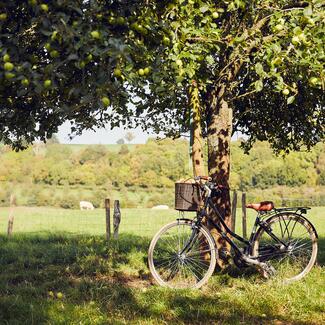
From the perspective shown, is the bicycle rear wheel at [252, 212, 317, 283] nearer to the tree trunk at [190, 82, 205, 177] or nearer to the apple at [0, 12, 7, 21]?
the tree trunk at [190, 82, 205, 177]

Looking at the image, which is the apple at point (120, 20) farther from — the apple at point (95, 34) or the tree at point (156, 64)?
the apple at point (95, 34)

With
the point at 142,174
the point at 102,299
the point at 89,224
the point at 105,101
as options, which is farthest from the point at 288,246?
the point at 142,174

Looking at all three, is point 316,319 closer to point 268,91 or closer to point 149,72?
point 149,72

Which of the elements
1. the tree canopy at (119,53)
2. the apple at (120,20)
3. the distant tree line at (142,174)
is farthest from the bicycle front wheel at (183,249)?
the distant tree line at (142,174)

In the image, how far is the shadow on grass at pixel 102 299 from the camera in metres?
5.38

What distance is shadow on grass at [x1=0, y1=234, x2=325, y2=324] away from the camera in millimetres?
5383

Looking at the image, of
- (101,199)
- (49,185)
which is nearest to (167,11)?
(101,199)

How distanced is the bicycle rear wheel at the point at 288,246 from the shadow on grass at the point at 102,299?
44.0 inches

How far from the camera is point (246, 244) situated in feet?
22.8

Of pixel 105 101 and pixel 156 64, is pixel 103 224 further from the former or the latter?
pixel 105 101

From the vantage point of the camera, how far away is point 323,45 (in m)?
6.21

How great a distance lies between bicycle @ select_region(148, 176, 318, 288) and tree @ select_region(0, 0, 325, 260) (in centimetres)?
128

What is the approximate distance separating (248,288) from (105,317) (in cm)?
219

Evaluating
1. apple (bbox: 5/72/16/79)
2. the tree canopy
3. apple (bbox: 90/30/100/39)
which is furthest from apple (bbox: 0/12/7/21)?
apple (bbox: 90/30/100/39)
